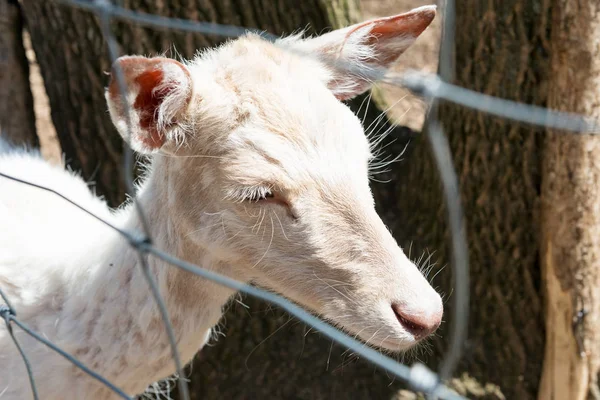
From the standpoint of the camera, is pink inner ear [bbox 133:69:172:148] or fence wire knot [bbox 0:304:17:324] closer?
pink inner ear [bbox 133:69:172:148]

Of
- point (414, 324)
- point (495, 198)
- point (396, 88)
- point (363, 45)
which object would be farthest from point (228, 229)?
point (396, 88)

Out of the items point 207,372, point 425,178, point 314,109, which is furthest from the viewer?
point 207,372

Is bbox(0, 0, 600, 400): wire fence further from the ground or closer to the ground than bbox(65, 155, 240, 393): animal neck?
further from the ground

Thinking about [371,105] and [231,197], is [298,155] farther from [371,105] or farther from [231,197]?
[371,105]

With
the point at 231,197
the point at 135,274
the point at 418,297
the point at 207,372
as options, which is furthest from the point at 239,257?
the point at 207,372

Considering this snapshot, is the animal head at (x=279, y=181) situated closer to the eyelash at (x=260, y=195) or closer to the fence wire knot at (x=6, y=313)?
the eyelash at (x=260, y=195)

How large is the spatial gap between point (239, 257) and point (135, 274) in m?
0.33

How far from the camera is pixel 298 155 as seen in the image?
1.81 metres

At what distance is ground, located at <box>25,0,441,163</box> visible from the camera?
4.15 metres

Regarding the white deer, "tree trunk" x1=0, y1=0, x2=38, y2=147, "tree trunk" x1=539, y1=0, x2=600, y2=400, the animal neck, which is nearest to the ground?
"tree trunk" x1=0, y1=0, x2=38, y2=147

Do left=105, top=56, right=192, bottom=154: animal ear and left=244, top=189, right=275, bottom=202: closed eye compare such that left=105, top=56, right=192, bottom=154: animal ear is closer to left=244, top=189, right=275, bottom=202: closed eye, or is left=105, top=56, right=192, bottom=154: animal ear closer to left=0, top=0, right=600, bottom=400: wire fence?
left=0, top=0, right=600, bottom=400: wire fence

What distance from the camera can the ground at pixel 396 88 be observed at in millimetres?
4148

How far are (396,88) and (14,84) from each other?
194cm

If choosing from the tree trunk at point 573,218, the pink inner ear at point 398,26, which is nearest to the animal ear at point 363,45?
the pink inner ear at point 398,26
